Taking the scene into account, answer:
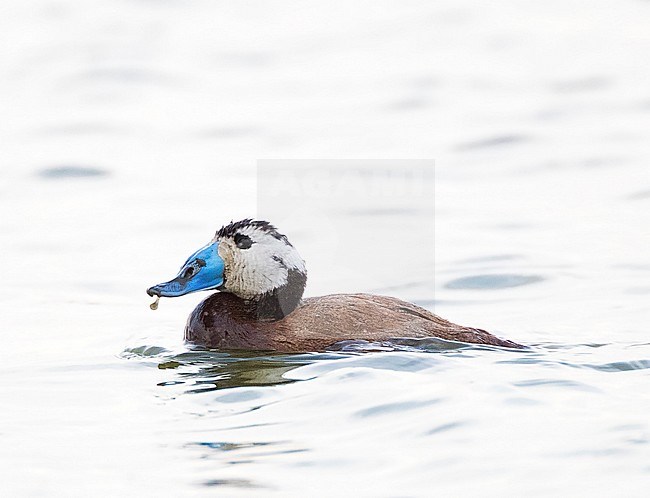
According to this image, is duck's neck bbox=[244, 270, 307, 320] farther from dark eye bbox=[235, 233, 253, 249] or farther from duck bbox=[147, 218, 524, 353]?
dark eye bbox=[235, 233, 253, 249]

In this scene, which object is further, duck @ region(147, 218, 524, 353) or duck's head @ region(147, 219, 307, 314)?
duck's head @ region(147, 219, 307, 314)

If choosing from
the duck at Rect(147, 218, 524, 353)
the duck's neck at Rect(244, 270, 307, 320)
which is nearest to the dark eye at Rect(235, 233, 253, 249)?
the duck at Rect(147, 218, 524, 353)

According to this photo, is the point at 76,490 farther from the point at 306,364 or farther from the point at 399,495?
the point at 306,364

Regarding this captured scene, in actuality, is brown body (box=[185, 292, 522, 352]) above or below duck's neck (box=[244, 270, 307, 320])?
below

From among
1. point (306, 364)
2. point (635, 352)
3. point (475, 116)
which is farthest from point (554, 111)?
point (306, 364)

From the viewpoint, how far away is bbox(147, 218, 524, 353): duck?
9242mm

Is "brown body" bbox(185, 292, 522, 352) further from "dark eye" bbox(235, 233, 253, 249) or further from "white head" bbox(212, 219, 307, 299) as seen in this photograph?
"dark eye" bbox(235, 233, 253, 249)

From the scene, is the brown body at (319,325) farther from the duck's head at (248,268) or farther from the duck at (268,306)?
the duck's head at (248,268)

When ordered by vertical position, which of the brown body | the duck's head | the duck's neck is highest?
the duck's head

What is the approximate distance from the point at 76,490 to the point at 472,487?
2005mm

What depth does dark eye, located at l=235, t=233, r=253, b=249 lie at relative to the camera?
9508 millimetres

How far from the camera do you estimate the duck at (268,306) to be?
9.24m

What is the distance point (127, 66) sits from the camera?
20812 millimetres

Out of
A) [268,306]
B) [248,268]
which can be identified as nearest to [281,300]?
[268,306]
